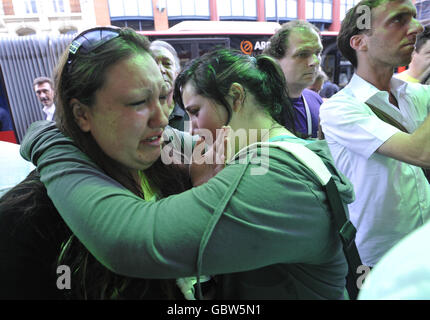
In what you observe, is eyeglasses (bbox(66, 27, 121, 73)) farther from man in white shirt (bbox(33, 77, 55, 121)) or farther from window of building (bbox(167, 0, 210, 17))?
window of building (bbox(167, 0, 210, 17))

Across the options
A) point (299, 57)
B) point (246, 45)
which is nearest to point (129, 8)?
point (246, 45)

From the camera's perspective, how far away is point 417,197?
145 cm

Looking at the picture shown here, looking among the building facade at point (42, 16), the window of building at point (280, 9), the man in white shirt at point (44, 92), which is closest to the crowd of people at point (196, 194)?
the man in white shirt at point (44, 92)

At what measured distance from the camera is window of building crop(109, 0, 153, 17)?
295 inches

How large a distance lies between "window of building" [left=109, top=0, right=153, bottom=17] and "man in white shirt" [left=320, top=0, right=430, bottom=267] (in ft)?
23.7

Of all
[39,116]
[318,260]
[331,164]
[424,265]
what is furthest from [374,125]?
[39,116]

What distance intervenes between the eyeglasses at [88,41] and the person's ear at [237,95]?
47cm

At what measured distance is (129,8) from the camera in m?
7.86

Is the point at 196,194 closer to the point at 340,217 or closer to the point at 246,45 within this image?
the point at 340,217

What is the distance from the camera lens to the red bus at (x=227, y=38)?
6367mm

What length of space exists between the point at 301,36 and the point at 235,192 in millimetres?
2172

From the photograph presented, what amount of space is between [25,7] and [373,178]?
13.5m

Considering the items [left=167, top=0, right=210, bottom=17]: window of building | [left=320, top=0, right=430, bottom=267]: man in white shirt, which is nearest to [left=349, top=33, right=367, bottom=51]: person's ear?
[left=320, top=0, right=430, bottom=267]: man in white shirt

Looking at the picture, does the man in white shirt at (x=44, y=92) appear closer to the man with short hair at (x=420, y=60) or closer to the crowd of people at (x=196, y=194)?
the crowd of people at (x=196, y=194)
